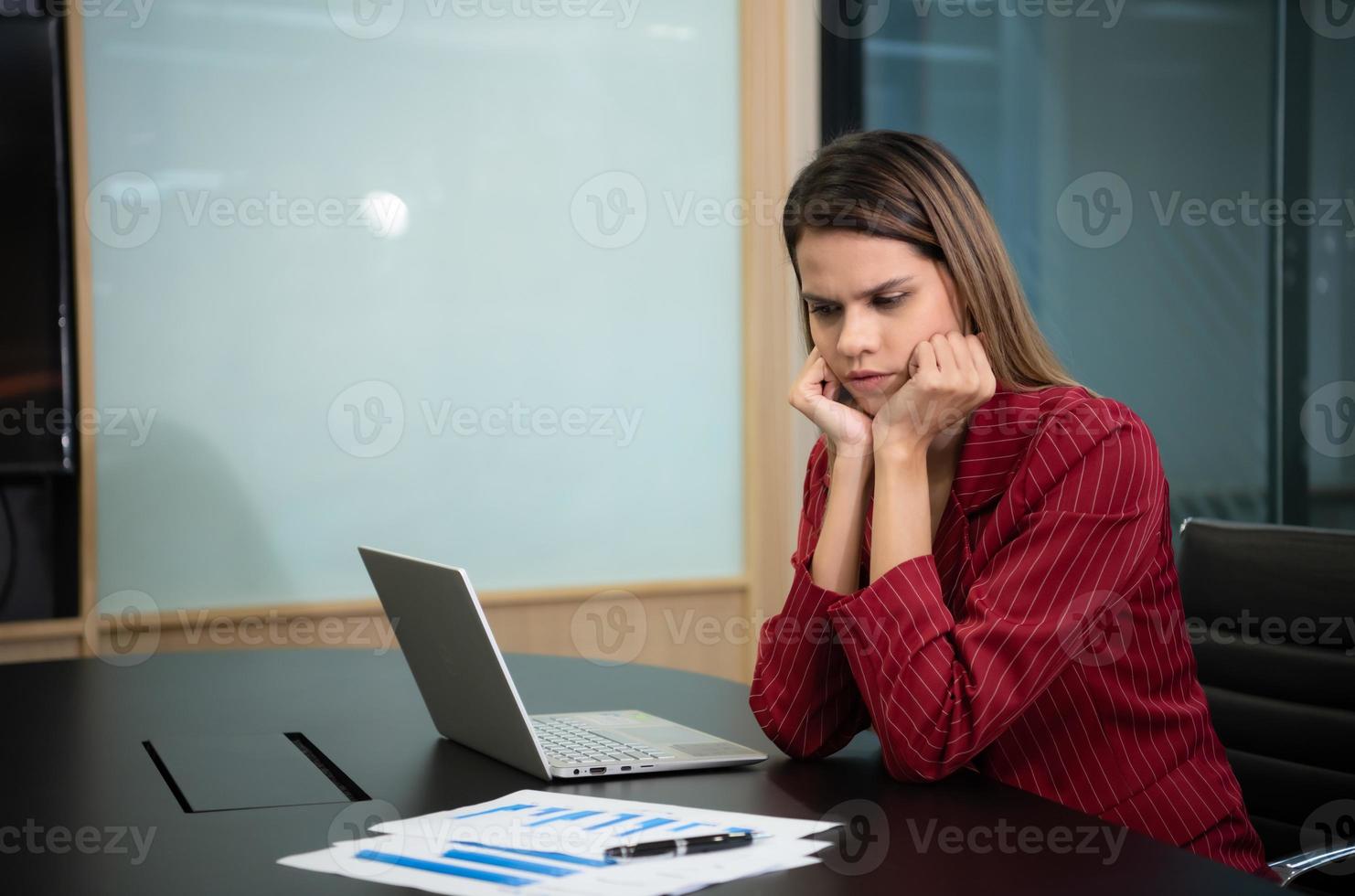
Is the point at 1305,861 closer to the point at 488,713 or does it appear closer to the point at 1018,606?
the point at 1018,606

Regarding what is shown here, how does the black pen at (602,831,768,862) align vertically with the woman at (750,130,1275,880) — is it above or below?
below

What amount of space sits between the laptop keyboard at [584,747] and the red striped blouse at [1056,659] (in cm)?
16

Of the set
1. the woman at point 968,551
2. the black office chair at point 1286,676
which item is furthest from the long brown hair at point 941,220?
the black office chair at point 1286,676

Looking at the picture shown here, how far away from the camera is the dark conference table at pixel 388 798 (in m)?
1.04

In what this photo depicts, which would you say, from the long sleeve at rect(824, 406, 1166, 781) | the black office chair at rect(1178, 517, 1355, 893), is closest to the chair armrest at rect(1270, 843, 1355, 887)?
the black office chair at rect(1178, 517, 1355, 893)

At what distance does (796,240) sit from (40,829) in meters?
1.06

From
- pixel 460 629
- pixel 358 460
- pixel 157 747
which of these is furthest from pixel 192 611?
pixel 460 629

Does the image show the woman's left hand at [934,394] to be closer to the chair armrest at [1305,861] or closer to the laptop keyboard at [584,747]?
the laptop keyboard at [584,747]

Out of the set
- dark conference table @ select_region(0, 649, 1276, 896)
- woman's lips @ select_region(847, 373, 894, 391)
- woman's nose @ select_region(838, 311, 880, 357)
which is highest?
woman's nose @ select_region(838, 311, 880, 357)

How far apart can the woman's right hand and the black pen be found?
63cm

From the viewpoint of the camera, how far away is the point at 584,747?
57.4 inches

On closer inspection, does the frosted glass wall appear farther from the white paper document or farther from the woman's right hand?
the white paper document

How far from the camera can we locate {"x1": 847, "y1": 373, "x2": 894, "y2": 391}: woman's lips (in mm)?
1590

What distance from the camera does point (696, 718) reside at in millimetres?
1708
